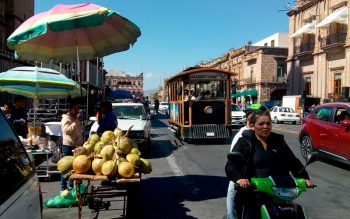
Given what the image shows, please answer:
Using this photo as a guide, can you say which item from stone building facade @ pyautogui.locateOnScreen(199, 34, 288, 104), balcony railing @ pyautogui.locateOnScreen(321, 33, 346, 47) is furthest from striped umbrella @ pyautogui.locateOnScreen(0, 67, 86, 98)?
stone building facade @ pyautogui.locateOnScreen(199, 34, 288, 104)

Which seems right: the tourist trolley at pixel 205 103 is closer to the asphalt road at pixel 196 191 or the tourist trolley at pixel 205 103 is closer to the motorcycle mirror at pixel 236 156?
the asphalt road at pixel 196 191

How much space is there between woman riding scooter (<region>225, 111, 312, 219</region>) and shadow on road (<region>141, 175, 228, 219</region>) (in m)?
2.71

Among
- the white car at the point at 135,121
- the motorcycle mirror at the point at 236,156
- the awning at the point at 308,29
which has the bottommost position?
the white car at the point at 135,121

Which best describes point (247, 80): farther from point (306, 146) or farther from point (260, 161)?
point (260, 161)

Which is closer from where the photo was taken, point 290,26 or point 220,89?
A: point 220,89

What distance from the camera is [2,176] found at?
2.43m

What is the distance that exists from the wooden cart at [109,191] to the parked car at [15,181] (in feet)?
5.21

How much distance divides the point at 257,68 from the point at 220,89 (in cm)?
4585

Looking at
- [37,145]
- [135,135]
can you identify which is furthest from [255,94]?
[37,145]

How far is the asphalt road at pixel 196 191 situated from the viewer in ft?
21.3

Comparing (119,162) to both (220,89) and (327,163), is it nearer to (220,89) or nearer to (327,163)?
(327,163)

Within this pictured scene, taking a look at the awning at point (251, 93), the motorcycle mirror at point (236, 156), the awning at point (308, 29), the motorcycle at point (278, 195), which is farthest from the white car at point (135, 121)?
the awning at point (251, 93)

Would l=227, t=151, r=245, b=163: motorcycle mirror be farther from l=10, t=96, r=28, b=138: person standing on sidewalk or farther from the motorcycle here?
l=10, t=96, r=28, b=138: person standing on sidewalk

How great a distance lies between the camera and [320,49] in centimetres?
4244
